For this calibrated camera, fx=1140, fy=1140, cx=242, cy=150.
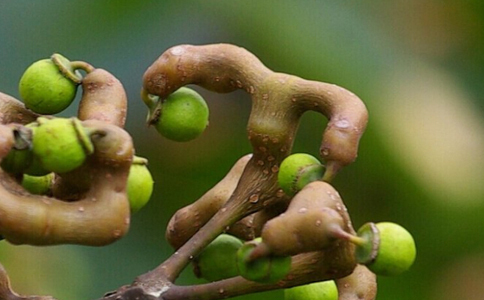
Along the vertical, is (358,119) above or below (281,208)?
above

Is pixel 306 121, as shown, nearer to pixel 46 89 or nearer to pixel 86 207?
pixel 46 89

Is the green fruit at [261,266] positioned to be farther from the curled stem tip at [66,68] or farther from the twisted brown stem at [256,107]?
the curled stem tip at [66,68]

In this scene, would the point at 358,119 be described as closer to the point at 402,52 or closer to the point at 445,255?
the point at 445,255

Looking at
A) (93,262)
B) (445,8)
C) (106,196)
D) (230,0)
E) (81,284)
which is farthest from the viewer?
(445,8)

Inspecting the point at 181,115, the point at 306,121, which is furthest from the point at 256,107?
the point at 306,121

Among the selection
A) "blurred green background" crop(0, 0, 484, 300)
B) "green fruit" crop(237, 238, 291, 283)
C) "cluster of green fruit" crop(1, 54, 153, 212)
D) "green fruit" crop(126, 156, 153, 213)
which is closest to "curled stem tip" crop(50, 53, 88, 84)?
"cluster of green fruit" crop(1, 54, 153, 212)

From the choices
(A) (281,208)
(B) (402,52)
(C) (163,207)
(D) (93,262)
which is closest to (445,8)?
(B) (402,52)

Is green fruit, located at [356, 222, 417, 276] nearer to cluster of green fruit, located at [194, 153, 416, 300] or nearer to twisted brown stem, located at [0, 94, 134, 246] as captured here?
cluster of green fruit, located at [194, 153, 416, 300]
